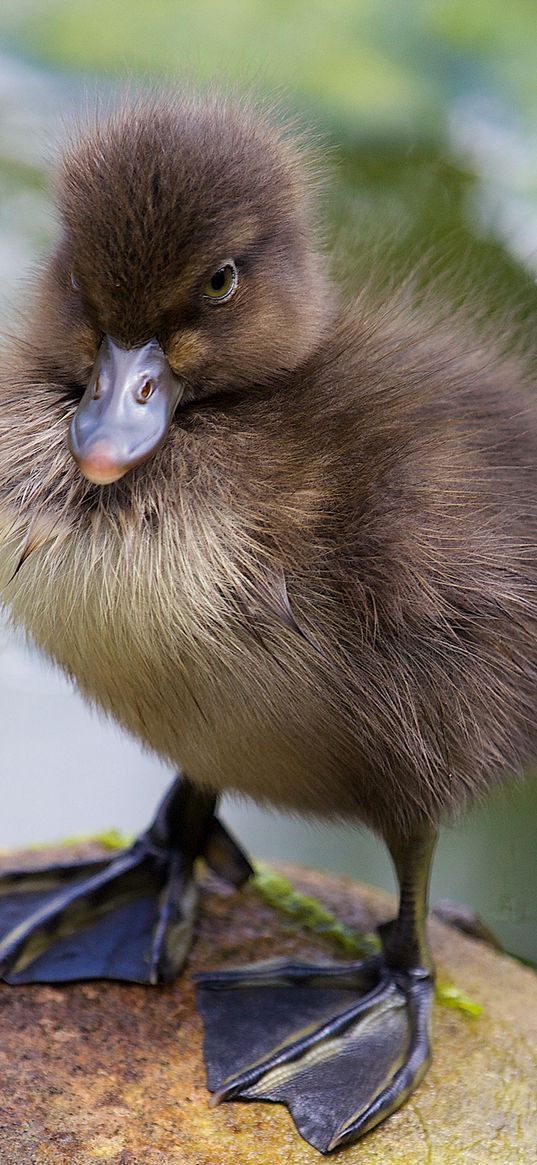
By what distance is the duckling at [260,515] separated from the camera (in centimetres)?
86

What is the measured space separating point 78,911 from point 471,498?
58 centimetres

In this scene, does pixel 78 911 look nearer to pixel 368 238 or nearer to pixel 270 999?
pixel 270 999

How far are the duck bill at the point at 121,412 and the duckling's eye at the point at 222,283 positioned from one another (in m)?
0.05

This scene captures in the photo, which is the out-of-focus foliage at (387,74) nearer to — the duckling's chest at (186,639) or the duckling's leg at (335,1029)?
the duckling's chest at (186,639)

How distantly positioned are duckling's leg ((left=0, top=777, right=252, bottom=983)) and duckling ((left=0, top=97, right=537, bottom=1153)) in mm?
147

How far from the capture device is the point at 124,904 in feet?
3.96

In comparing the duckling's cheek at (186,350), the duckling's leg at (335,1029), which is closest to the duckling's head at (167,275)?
the duckling's cheek at (186,350)

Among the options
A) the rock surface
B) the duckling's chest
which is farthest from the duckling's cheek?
the rock surface

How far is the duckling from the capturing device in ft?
2.82

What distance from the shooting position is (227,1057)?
100 cm

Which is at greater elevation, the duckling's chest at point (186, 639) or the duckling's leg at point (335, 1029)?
the duckling's chest at point (186, 639)

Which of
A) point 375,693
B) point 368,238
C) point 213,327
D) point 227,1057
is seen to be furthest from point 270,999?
point 368,238

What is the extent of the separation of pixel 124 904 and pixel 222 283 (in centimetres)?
64

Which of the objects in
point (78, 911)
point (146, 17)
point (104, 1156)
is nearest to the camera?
point (104, 1156)
